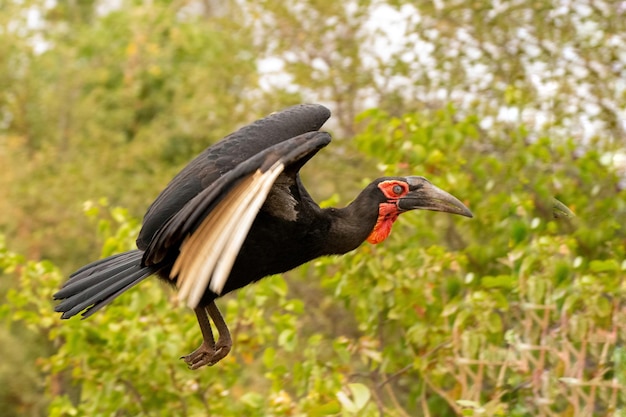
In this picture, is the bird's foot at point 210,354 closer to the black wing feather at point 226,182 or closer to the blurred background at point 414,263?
the blurred background at point 414,263

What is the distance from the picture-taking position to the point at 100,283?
465 centimetres

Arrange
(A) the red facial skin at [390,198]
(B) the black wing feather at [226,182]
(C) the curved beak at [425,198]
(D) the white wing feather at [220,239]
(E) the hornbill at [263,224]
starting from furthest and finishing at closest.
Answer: (A) the red facial skin at [390,198] → (C) the curved beak at [425,198] → (E) the hornbill at [263,224] → (B) the black wing feather at [226,182] → (D) the white wing feather at [220,239]

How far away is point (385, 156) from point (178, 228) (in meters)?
2.45

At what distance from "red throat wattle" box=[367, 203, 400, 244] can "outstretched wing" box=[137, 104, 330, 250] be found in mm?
595

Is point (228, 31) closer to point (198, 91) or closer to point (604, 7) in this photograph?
point (198, 91)

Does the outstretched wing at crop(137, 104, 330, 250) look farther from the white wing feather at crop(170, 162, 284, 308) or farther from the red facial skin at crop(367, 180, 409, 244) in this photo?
the white wing feather at crop(170, 162, 284, 308)

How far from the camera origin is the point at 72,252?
40.4ft

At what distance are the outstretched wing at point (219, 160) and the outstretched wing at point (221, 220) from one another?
70 cm

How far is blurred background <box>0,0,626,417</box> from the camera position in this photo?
4.84 metres

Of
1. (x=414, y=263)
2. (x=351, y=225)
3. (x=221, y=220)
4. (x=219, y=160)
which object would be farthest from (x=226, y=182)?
(x=414, y=263)

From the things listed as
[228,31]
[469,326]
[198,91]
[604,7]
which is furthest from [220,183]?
[198,91]

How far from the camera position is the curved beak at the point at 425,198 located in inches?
181

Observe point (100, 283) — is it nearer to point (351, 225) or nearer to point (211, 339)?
point (211, 339)

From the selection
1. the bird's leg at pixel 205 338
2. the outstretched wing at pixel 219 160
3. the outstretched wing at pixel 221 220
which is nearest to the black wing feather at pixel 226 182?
the outstretched wing at pixel 221 220
